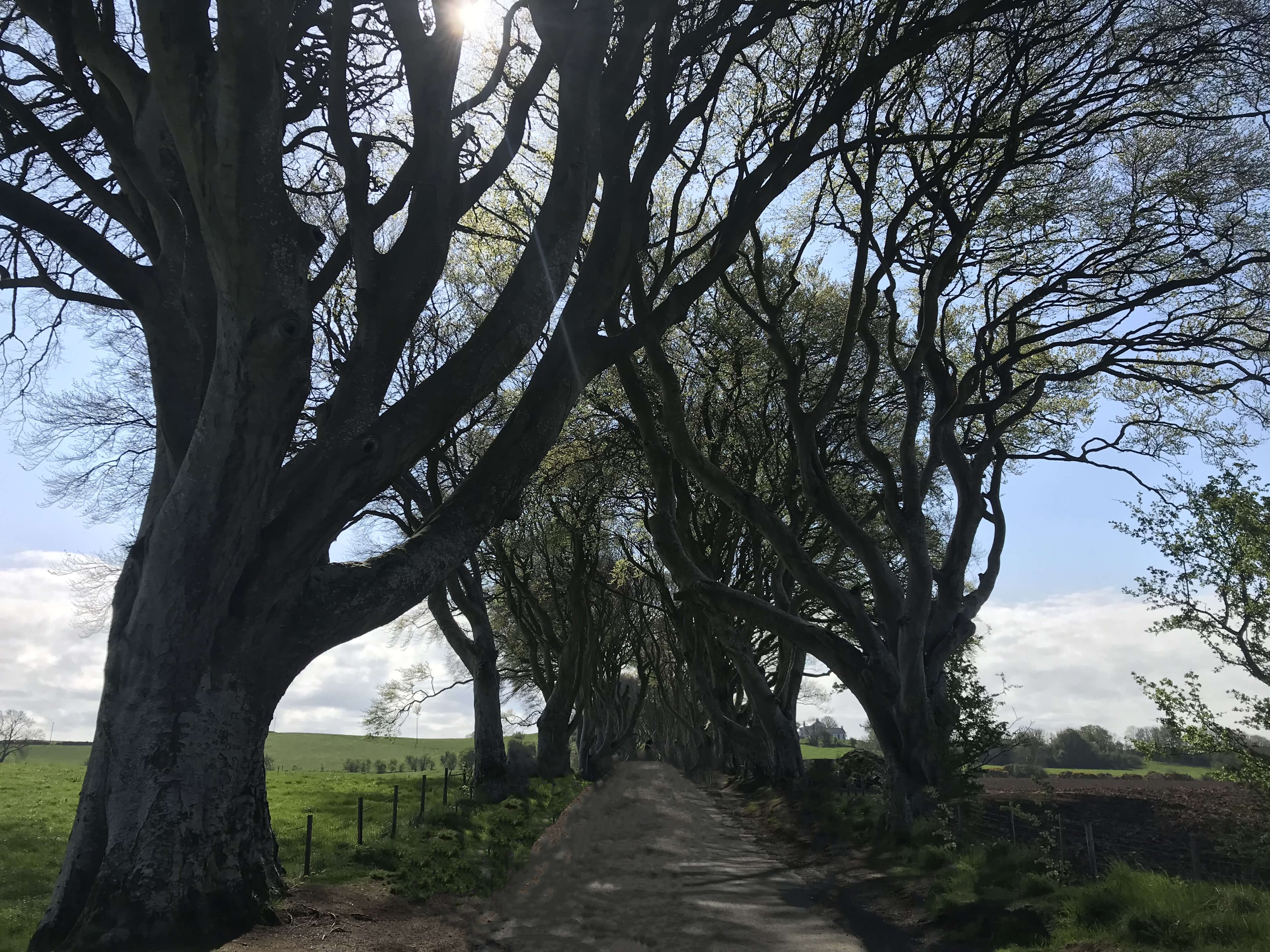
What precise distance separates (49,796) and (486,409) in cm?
1596

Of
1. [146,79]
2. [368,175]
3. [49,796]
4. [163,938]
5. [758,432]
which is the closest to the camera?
[163,938]

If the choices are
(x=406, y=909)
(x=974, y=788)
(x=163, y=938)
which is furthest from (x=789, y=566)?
(x=163, y=938)

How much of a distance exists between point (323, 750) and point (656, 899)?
378ft

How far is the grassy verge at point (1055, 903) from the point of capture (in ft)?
17.9

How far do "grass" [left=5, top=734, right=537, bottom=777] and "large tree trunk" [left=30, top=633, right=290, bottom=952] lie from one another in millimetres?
56007

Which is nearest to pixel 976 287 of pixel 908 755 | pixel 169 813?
pixel 908 755

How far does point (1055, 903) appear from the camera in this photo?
687 centimetres

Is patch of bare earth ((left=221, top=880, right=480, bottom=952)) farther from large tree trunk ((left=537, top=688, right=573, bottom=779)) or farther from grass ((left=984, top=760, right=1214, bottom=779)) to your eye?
grass ((left=984, top=760, right=1214, bottom=779))

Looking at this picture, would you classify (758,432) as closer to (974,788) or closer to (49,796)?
(974,788)

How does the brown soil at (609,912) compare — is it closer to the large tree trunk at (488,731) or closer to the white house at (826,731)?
the large tree trunk at (488,731)

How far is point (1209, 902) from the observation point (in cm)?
578

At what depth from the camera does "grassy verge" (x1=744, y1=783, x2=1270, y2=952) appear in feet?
17.9

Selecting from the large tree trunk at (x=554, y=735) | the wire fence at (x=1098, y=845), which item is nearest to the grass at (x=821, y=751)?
the large tree trunk at (x=554, y=735)

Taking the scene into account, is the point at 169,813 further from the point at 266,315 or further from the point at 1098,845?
the point at 1098,845
